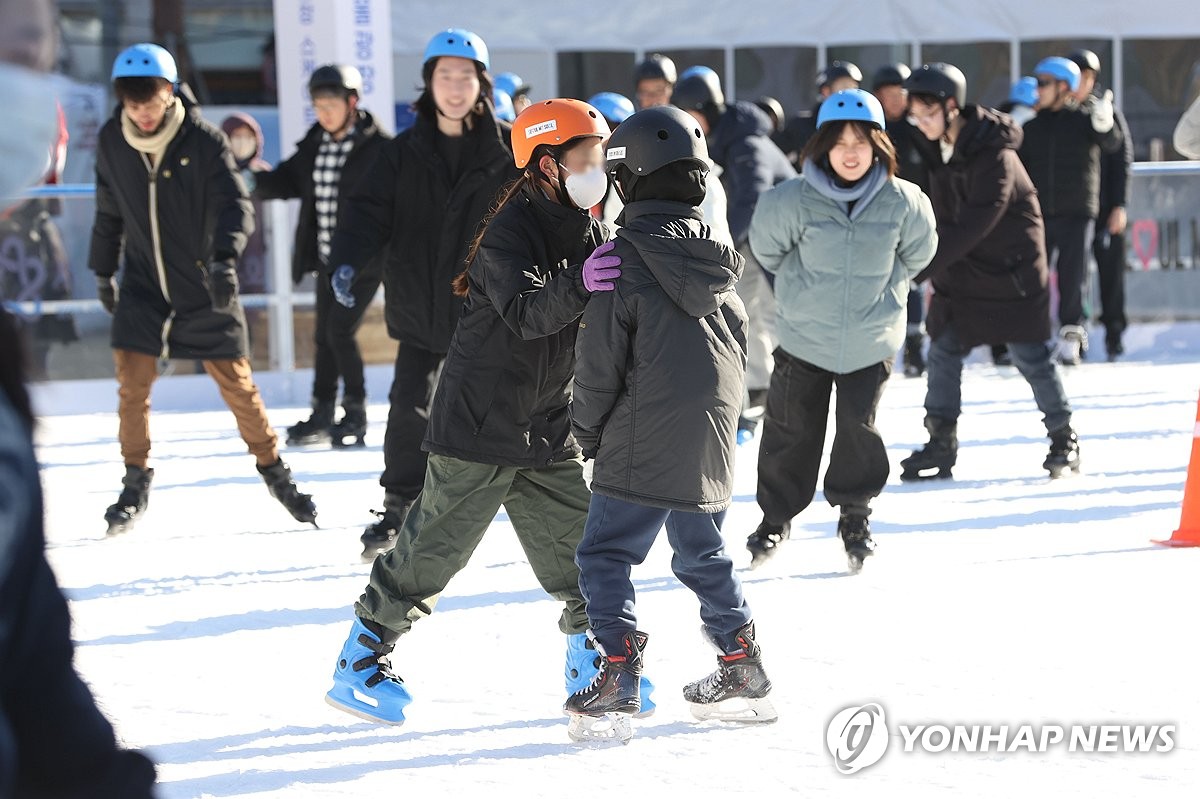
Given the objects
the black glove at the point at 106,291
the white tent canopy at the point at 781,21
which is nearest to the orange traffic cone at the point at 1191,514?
the black glove at the point at 106,291

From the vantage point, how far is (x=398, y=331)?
18.8 ft

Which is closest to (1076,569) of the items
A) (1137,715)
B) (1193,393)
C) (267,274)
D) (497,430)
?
(1137,715)

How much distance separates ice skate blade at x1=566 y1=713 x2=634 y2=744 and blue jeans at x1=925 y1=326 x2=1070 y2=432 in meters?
3.84

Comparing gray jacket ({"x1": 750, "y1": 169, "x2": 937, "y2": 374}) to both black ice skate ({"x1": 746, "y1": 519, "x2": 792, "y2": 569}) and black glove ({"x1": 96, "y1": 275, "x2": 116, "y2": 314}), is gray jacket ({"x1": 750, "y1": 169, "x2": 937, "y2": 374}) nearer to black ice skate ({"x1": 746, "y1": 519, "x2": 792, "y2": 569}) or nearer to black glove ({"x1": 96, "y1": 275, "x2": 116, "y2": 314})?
black ice skate ({"x1": 746, "y1": 519, "x2": 792, "y2": 569})

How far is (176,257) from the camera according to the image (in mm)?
6125

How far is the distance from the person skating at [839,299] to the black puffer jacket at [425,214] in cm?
92

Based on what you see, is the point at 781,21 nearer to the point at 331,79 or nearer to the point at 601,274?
the point at 331,79

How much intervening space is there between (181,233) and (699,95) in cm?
275

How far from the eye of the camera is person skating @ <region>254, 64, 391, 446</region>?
8.39 m

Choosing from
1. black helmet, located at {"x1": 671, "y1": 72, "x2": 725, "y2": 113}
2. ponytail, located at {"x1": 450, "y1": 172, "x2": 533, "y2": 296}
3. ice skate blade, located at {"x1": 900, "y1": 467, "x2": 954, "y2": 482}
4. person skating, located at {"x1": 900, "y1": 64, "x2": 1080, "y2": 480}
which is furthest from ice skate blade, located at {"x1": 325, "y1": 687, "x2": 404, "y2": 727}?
black helmet, located at {"x1": 671, "y1": 72, "x2": 725, "y2": 113}

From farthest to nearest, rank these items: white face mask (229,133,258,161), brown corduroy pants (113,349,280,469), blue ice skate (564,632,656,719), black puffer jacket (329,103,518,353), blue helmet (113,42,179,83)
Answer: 1. white face mask (229,133,258,161)
2. brown corduroy pants (113,349,280,469)
3. blue helmet (113,42,179,83)
4. black puffer jacket (329,103,518,353)
5. blue ice skate (564,632,656,719)

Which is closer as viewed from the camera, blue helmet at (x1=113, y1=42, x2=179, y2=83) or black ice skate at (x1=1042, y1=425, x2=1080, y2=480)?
blue helmet at (x1=113, y1=42, x2=179, y2=83)

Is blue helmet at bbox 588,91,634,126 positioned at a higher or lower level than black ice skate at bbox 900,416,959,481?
higher

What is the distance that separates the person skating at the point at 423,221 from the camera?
17.7 feet
